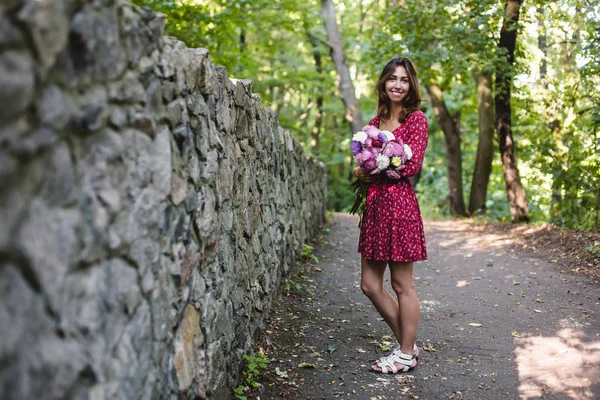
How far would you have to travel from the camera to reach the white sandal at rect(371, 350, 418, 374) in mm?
3984

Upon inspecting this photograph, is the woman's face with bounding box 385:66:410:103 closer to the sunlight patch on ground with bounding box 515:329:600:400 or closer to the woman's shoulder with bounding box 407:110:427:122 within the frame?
the woman's shoulder with bounding box 407:110:427:122

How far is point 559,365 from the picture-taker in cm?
399

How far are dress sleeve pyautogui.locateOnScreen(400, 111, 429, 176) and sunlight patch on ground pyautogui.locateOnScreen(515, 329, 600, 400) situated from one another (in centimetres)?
163

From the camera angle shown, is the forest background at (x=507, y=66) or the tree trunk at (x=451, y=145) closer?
the forest background at (x=507, y=66)

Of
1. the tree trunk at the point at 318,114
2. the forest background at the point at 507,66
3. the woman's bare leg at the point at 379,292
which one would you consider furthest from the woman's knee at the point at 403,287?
the tree trunk at the point at 318,114

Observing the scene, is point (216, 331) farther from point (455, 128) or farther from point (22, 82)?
point (455, 128)

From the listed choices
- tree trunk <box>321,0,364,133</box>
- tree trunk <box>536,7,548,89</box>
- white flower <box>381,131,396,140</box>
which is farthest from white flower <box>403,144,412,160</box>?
tree trunk <box>321,0,364,133</box>

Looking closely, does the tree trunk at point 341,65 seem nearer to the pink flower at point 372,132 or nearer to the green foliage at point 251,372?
the pink flower at point 372,132

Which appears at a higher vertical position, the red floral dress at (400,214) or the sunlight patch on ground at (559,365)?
the red floral dress at (400,214)

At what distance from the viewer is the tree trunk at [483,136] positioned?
12.7 meters

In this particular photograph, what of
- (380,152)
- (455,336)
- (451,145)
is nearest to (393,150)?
(380,152)

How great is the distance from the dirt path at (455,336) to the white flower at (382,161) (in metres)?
1.48

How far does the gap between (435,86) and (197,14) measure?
7309mm

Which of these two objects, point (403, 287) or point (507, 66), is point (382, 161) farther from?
point (507, 66)
